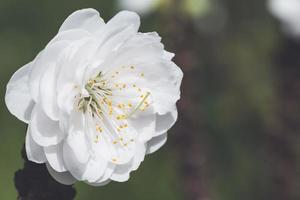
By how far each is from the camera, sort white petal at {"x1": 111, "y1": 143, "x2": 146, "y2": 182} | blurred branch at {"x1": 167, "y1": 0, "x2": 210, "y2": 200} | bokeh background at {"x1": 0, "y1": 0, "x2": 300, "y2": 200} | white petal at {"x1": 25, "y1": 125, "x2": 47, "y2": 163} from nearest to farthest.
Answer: white petal at {"x1": 25, "y1": 125, "x2": 47, "y2": 163}, white petal at {"x1": 111, "y1": 143, "x2": 146, "y2": 182}, blurred branch at {"x1": 167, "y1": 0, "x2": 210, "y2": 200}, bokeh background at {"x1": 0, "y1": 0, "x2": 300, "y2": 200}

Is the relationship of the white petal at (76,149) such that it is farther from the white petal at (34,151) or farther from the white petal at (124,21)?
the white petal at (124,21)

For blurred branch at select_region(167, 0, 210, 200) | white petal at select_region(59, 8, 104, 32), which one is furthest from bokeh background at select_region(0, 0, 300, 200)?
white petal at select_region(59, 8, 104, 32)

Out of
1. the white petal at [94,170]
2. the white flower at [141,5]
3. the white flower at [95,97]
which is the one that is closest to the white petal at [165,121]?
the white flower at [95,97]

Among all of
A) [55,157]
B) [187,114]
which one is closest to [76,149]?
[55,157]

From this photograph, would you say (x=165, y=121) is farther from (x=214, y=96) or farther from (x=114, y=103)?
(x=214, y=96)

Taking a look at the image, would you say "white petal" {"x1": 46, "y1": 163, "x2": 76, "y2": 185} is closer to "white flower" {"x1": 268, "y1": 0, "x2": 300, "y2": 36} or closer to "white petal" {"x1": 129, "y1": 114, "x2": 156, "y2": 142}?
"white petal" {"x1": 129, "y1": 114, "x2": 156, "y2": 142}
